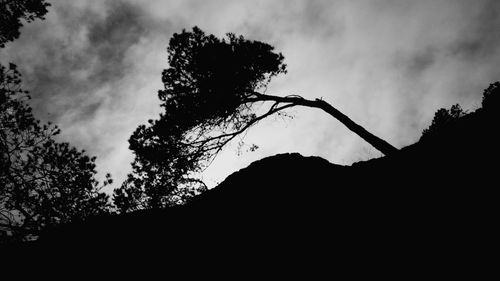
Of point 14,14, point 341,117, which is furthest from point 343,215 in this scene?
point 14,14

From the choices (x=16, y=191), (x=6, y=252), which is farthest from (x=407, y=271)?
(x=16, y=191)

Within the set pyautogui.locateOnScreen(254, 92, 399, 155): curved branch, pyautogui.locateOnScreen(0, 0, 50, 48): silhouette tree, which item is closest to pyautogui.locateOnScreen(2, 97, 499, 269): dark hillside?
pyautogui.locateOnScreen(254, 92, 399, 155): curved branch

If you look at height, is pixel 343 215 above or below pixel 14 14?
below

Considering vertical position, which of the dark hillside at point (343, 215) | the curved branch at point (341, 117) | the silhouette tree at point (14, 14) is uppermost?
the silhouette tree at point (14, 14)

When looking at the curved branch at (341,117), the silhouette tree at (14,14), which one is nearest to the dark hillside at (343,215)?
the curved branch at (341,117)

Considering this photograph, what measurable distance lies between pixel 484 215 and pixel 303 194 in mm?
2843

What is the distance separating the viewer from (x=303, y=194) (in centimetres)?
566

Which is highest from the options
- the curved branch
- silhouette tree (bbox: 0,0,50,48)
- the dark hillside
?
silhouette tree (bbox: 0,0,50,48)

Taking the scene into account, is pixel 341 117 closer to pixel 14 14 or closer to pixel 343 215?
pixel 343 215

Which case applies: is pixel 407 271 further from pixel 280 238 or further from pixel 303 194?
pixel 303 194

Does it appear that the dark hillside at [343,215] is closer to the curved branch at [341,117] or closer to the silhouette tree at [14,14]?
the curved branch at [341,117]

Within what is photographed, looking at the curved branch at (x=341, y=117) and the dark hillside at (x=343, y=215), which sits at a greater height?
the curved branch at (x=341, y=117)

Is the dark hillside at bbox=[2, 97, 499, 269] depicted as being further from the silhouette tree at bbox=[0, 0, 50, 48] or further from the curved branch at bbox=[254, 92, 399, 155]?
the silhouette tree at bbox=[0, 0, 50, 48]

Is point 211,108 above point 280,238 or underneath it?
above
